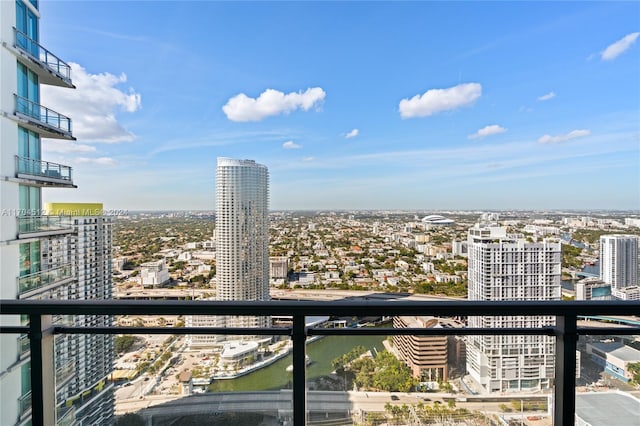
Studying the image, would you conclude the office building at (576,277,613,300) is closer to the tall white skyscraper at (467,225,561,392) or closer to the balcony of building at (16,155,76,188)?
the tall white skyscraper at (467,225,561,392)

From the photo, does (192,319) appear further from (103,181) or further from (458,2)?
(458,2)

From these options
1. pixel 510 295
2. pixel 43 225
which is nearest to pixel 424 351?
pixel 510 295

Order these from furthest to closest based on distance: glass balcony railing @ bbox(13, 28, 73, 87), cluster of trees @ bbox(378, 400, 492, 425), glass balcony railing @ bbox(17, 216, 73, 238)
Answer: glass balcony railing @ bbox(13, 28, 73, 87) < glass balcony railing @ bbox(17, 216, 73, 238) < cluster of trees @ bbox(378, 400, 492, 425)

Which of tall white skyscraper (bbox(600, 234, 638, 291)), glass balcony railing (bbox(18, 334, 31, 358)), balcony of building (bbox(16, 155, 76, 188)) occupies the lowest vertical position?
glass balcony railing (bbox(18, 334, 31, 358))

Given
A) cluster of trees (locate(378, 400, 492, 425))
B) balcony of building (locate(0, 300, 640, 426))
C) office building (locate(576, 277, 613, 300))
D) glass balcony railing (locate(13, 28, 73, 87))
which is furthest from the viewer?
glass balcony railing (locate(13, 28, 73, 87))

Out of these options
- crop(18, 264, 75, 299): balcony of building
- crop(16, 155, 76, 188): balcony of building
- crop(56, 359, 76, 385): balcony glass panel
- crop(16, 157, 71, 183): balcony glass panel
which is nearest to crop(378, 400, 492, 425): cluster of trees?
crop(56, 359, 76, 385): balcony glass panel

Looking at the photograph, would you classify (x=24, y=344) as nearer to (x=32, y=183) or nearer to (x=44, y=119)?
(x=32, y=183)

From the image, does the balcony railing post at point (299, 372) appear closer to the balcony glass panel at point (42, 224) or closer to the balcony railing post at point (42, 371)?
the balcony railing post at point (42, 371)

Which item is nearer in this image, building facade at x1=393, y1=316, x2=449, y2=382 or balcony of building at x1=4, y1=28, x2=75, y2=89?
building facade at x1=393, y1=316, x2=449, y2=382

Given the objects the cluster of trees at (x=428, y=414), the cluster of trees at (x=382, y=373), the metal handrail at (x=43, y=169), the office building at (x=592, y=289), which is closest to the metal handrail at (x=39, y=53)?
the metal handrail at (x=43, y=169)
